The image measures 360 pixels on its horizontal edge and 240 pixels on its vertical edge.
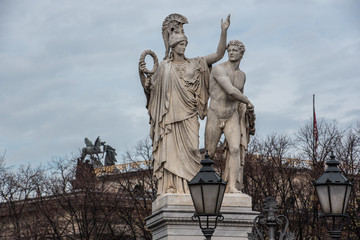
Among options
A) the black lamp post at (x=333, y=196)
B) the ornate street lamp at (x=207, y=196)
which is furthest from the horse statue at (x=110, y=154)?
the ornate street lamp at (x=207, y=196)

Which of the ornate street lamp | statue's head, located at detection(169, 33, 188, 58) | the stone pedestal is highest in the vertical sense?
statue's head, located at detection(169, 33, 188, 58)

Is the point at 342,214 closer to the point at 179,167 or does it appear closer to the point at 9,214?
the point at 179,167

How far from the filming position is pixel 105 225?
46.3 m

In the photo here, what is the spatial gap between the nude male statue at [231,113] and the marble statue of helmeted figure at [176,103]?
313 mm

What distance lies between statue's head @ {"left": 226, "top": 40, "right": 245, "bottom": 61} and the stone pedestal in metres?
2.68

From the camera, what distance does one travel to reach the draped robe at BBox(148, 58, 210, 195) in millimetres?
18656

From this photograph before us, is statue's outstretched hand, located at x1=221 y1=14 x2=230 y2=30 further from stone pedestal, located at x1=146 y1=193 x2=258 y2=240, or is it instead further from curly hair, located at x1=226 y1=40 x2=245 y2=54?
stone pedestal, located at x1=146 y1=193 x2=258 y2=240

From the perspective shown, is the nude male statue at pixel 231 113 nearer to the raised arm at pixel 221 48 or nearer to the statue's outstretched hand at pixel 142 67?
the raised arm at pixel 221 48

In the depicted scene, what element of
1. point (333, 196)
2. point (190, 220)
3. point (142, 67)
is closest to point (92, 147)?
point (142, 67)

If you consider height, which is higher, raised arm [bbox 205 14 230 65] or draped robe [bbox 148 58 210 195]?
raised arm [bbox 205 14 230 65]

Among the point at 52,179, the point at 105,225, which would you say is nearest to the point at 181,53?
the point at 105,225

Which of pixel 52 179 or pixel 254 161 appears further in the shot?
pixel 52 179

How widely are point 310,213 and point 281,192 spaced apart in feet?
5.84

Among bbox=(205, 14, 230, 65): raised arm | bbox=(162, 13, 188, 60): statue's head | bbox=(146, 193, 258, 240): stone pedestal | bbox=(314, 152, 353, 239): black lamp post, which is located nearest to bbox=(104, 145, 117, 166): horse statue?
bbox=(162, 13, 188, 60): statue's head
